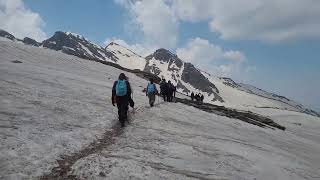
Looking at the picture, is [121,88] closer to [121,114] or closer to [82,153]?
[121,114]

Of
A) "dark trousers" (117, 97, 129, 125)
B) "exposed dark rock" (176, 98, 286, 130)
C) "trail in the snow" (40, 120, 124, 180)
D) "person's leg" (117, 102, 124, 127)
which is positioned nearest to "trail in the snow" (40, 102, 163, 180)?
"trail in the snow" (40, 120, 124, 180)

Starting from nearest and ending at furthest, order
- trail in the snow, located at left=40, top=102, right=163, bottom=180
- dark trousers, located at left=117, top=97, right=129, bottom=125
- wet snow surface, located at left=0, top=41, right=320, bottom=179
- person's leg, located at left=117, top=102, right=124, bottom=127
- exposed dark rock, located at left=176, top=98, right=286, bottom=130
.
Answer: trail in the snow, located at left=40, top=102, right=163, bottom=180 → wet snow surface, located at left=0, top=41, right=320, bottom=179 → person's leg, located at left=117, top=102, right=124, bottom=127 → dark trousers, located at left=117, top=97, right=129, bottom=125 → exposed dark rock, located at left=176, top=98, right=286, bottom=130

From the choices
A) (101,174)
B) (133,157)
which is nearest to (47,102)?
(133,157)

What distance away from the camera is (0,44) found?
65625mm

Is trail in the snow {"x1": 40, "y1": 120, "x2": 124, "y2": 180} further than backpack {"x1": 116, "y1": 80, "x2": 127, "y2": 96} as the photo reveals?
No

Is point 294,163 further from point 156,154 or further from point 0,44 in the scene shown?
point 0,44

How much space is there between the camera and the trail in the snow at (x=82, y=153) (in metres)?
12.9

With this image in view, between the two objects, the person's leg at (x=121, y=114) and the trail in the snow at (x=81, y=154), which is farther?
the person's leg at (x=121, y=114)

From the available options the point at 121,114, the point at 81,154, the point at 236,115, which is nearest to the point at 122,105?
the point at 121,114

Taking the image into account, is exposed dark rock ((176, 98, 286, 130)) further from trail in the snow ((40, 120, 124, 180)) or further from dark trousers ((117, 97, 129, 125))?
trail in the snow ((40, 120, 124, 180))

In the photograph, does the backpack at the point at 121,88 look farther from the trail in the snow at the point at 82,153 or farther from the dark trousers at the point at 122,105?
the trail in the snow at the point at 82,153

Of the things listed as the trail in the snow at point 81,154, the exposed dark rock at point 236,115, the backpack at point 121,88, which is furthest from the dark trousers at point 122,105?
the exposed dark rock at point 236,115

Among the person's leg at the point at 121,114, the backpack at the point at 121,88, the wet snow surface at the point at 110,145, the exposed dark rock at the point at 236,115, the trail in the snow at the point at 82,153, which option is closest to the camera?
the trail in the snow at the point at 82,153

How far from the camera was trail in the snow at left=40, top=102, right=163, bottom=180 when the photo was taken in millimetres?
12934
